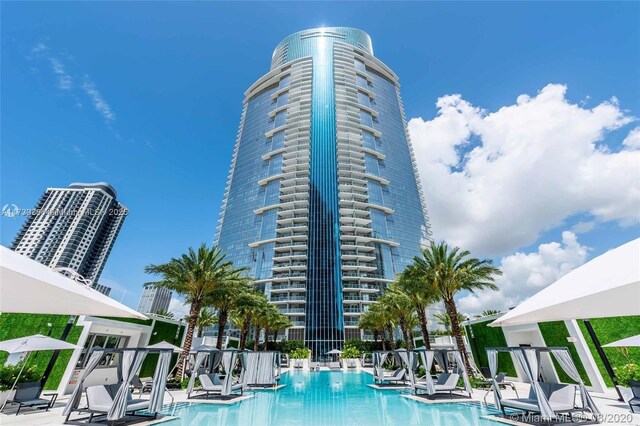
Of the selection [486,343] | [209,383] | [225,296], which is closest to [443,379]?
[486,343]

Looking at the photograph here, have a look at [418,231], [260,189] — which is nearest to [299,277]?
[260,189]

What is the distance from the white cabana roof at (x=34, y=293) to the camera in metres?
5.06

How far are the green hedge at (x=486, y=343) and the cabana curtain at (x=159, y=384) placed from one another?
67.5 feet

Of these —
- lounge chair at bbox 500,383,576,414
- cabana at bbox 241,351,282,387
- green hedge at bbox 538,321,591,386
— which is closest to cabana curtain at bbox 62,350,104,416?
cabana at bbox 241,351,282,387

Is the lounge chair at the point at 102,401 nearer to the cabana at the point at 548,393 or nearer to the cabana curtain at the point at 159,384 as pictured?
the cabana curtain at the point at 159,384

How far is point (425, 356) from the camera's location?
52.6ft

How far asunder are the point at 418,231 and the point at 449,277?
61.0 m

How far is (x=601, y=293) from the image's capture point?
5672mm

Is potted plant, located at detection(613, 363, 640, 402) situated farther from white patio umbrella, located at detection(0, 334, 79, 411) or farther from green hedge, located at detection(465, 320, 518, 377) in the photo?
white patio umbrella, located at detection(0, 334, 79, 411)

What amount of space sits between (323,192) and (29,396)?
6357cm

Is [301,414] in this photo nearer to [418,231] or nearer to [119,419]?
[119,419]

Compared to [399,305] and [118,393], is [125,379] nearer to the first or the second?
[118,393]

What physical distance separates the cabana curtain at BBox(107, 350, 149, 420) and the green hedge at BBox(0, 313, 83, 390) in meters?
9.69

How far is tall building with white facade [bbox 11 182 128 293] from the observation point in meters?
69.6
